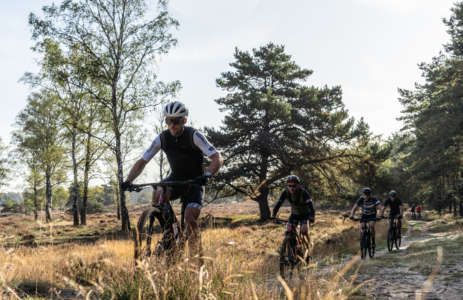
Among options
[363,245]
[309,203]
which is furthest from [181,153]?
[363,245]

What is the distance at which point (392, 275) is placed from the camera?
6934 mm

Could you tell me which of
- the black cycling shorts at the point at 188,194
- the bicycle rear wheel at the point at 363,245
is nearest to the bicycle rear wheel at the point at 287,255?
the black cycling shorts at the point at 188,194

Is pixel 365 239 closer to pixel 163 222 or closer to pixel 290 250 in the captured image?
pixel 290 250

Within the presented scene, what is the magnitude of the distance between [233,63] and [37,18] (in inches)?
546

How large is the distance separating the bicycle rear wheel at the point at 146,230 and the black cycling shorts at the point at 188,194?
0.41m

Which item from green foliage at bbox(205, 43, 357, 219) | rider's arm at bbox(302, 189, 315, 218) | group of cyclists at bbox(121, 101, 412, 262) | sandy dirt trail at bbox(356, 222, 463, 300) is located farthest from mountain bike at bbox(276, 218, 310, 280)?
green foliage at bbox(205, 43, 357, 219)

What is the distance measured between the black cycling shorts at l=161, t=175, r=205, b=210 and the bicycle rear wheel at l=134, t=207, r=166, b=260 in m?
0.41

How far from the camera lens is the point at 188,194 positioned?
14.3 feet

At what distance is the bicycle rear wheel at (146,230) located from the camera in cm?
326

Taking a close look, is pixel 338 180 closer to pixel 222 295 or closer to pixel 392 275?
pixel 392 275

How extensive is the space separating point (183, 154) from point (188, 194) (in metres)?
0.57

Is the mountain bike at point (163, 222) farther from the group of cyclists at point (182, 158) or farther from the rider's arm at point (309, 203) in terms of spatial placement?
the rider's arm at point (309, 203)

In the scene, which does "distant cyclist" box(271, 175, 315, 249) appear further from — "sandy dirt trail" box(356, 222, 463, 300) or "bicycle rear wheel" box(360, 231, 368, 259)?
"bicycle rear wheel" box(360, 231, 368, 259)

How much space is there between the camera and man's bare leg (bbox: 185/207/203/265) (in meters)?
3.44
